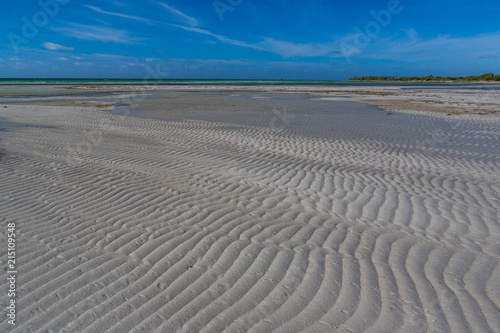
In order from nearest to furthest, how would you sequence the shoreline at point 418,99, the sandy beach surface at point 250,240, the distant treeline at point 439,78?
1. the sandy beach surface at point 250,240
2. the shoreline at point 418,99
3. the distant treeline at point 439,78

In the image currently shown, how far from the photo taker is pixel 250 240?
3.98 m

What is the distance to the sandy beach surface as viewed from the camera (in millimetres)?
2732

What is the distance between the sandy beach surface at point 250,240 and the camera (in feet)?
8.96

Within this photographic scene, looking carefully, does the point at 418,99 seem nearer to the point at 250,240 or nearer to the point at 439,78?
the point at 250,240

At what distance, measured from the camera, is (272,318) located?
106 inches

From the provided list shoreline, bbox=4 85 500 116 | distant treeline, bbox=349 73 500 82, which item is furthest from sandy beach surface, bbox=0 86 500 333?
distant treeline, bbox=349 73 500 82

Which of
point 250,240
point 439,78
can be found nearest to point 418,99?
point 250,240

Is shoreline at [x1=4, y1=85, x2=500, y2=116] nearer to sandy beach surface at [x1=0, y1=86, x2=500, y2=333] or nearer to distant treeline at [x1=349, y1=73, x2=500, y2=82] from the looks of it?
sandy beach surface at [x1=0, y1=86, x2=500, y2=333]

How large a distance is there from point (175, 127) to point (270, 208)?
8.92 meters

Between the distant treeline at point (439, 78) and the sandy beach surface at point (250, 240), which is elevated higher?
the sandy beach surface at point (250, 240)

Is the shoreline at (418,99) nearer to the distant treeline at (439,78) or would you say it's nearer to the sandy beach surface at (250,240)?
the sandy beach surface at (250,240)

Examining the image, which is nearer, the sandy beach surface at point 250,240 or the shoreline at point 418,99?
the sandy beach surface at point 250,240

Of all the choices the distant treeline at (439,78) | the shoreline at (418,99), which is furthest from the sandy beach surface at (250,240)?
the distant treeline at (439,78)

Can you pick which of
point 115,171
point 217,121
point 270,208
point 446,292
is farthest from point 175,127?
point 446,292
